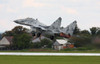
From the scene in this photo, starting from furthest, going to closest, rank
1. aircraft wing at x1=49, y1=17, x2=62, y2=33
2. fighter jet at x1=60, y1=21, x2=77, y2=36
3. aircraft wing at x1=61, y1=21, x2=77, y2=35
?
aircraft wing at x1=61, y1=21, x2=77, y2=35, fighter jet at x1=60, y1=21, x2=77, y2=36, aircraft wing at x1=49, y1=17, x2=62, y2=33

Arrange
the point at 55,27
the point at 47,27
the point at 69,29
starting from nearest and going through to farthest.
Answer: the point at 55,27 → the point at 47,27 → the point at 69,29

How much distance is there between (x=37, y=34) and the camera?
277 ft

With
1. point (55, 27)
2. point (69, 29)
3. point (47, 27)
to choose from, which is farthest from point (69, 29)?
point (47, 27)

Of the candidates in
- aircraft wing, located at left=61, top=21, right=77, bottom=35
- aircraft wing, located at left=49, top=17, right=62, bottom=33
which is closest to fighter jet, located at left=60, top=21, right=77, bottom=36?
aircraft wing, located at left=61, top=21, right=77, bottom=35

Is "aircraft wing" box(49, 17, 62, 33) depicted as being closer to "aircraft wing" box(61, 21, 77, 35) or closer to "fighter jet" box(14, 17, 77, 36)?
"fighter jet" box(14, 17, 77, 36)

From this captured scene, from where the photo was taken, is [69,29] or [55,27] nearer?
[55,27]

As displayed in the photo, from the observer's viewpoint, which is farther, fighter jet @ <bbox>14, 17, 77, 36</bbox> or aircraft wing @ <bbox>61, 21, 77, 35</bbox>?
aircraft wing @ <bbox>61, 21, 77, 35</bbox>

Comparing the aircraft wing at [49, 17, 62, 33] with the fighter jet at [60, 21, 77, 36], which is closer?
the aircraft wing at [49, 17, 62, 33]

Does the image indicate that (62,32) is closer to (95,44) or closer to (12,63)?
(95,44)

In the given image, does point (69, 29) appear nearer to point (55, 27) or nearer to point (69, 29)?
point (69, 29)

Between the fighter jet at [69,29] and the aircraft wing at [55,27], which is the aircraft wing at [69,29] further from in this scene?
the aircraft wing at [55,27]

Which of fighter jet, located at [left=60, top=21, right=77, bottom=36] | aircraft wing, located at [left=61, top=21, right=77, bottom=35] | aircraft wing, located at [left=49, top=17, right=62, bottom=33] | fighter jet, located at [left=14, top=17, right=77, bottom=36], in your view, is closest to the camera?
fighter jet, located at [left=14, top=17, right=77, bottom=36]

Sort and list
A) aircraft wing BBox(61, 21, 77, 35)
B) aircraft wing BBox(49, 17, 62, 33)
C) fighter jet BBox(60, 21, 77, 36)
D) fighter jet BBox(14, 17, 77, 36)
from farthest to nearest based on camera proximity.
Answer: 1. aircraft wing BBox(61, 21, 77, 35)
2. fighter jet BBox(60, 21, 77, 36)
3. aircraft wing BBox(49, 17, 62, 33)
4. fighter jet BBox(14, 17, 77, 36)

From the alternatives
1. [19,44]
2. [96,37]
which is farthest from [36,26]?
[96,37]
